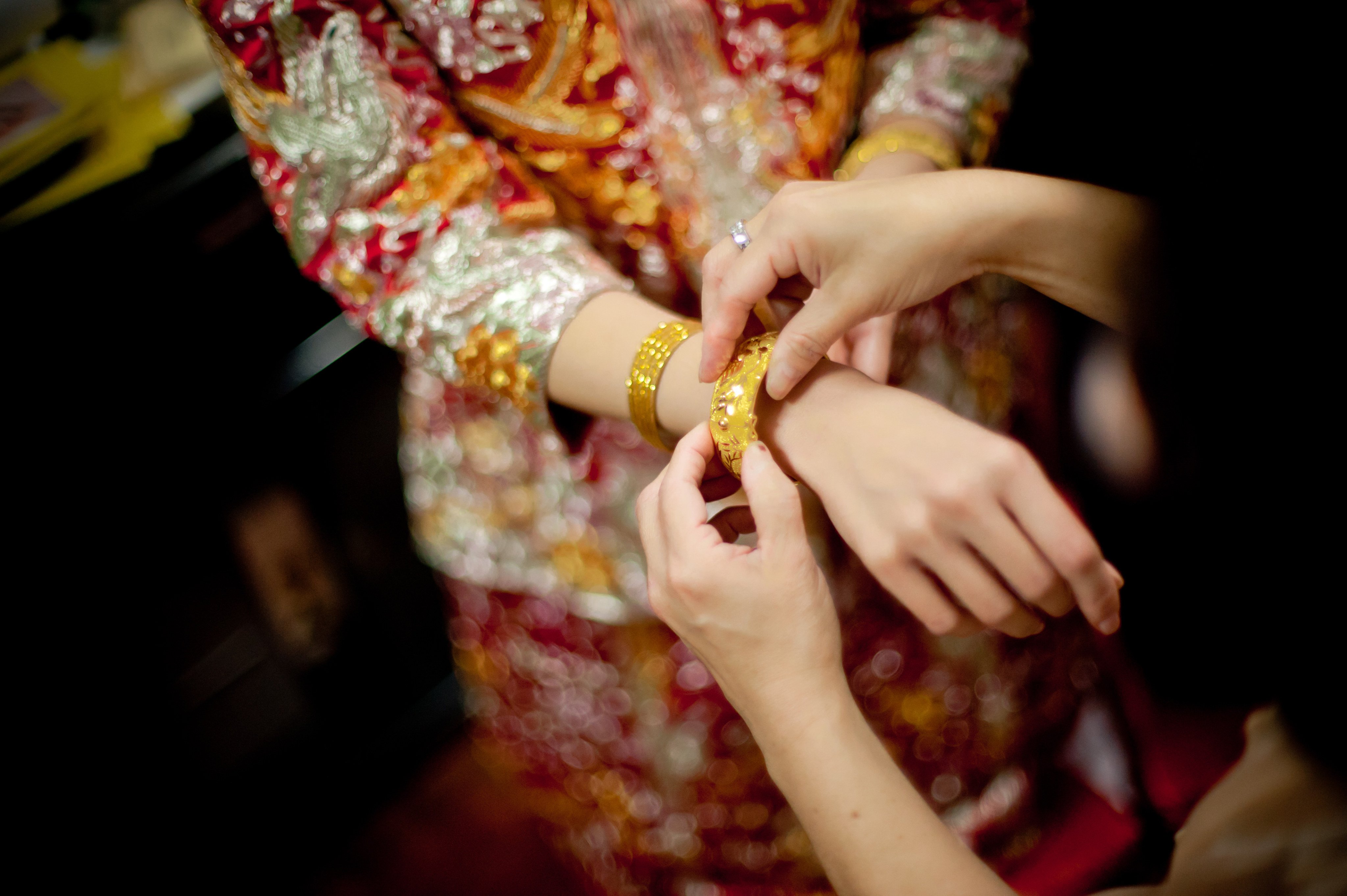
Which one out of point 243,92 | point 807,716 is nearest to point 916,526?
point 807,716

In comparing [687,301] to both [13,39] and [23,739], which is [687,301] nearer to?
[13,39]

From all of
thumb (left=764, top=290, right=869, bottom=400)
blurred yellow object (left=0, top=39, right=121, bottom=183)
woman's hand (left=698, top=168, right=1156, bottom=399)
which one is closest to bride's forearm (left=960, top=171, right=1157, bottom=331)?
woman's hand (left=698, top=168, right=1156, bottom=399)

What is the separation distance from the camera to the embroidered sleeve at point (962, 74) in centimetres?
71

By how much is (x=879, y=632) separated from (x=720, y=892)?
39 centimetres

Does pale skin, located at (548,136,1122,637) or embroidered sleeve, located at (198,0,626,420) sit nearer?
pale skin, located at (548,136,1122,637)

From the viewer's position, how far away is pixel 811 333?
0.53 metres

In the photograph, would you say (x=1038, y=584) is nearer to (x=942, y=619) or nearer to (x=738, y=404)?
(x=942, y=619)

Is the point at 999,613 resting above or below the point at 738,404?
below

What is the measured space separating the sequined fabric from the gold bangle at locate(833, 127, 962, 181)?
0.10 feet

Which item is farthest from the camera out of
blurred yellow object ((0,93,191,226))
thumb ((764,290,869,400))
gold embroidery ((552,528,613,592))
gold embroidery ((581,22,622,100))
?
blurred yellow object ((0,93,191,226))

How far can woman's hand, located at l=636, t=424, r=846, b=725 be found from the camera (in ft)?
1.54

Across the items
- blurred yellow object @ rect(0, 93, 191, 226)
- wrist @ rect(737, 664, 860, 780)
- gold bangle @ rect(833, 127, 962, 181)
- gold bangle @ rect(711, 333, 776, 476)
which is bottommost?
wrist @ rect(737, 664, 860, 780)

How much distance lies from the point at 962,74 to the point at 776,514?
0.48m

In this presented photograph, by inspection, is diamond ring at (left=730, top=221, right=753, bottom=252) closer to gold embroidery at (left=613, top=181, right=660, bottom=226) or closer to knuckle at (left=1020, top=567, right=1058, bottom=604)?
gold embroidery at (left=613, top=181, right=660, bottom=226)
